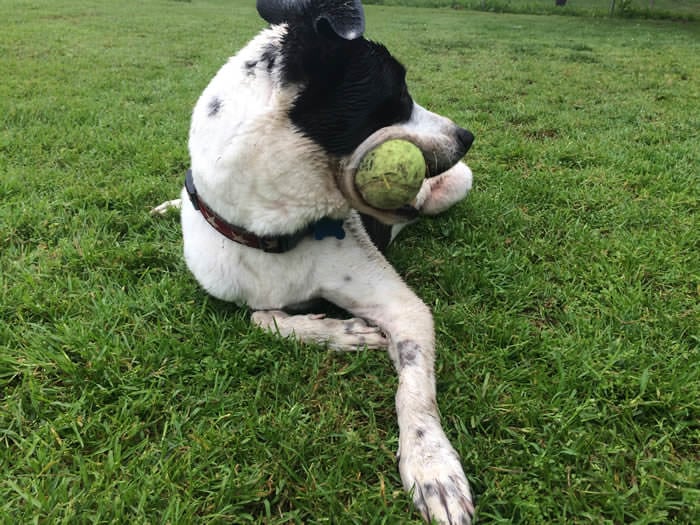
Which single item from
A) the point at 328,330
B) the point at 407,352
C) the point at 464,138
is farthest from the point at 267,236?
the point at 464,138

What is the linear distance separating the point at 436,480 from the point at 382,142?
45.4 inches

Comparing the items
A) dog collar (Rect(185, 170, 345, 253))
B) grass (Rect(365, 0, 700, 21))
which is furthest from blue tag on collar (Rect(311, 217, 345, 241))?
grass (Rect(365, 0, 700, 21))

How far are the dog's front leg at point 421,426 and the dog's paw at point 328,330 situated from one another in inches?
2.5

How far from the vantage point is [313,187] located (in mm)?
1853

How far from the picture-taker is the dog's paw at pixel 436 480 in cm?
136

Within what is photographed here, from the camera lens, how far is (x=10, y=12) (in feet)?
41.0

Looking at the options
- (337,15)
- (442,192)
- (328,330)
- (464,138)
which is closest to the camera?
(337,15)

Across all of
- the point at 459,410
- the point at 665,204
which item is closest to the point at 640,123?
the point at 665,204

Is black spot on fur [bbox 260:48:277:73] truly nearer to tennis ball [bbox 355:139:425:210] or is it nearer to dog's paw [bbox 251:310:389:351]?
tennis ball [bbox 355:139:425:210]

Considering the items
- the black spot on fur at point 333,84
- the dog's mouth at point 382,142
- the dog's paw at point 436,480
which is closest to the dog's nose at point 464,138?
the dog's mouth at point 382,142

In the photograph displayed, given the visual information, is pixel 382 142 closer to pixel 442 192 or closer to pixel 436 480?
pixel 436 480

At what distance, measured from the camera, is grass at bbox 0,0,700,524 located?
1.42m

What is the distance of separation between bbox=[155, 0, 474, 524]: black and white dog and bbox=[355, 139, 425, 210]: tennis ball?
0.05 m

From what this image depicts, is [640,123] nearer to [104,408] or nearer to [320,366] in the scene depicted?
[320,366]
